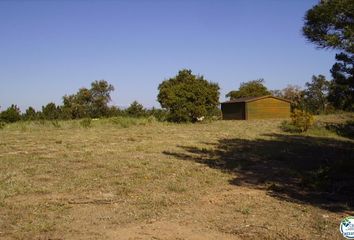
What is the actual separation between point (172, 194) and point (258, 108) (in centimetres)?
3275

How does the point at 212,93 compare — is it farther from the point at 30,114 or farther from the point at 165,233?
the point at 165,233

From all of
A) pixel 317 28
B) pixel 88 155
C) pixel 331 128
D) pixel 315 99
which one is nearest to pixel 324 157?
pixel 317 28

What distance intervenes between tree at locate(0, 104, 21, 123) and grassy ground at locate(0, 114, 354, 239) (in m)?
22.2

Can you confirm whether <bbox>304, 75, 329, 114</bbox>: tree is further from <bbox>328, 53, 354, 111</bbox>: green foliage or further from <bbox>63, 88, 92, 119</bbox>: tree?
<bbox>328, 53, 354, 111</bbox>: green foliage

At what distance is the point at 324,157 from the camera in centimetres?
1294

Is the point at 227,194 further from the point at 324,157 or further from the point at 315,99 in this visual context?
the point at 315,99

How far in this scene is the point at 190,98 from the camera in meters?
32.4

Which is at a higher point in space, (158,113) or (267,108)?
(267,108)

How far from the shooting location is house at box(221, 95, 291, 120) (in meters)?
38.8

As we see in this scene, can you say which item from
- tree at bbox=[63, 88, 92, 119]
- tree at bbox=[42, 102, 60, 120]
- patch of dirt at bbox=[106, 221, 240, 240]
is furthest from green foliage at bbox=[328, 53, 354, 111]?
tree at bbox=[63, 88, 92, 119]

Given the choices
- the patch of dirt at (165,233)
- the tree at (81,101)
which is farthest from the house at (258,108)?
the patch of dirt at (165,233)

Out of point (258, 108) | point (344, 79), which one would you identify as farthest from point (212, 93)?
point (344, 79)

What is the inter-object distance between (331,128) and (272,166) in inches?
556

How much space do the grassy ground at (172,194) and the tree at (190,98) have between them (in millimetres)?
17949
